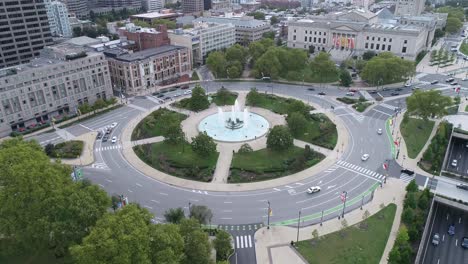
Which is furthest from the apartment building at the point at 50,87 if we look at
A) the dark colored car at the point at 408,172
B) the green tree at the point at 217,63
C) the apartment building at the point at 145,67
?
the dark colored car at the point at 408,172

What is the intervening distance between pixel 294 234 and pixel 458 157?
201 feet

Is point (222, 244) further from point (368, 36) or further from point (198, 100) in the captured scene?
point (368, 36)

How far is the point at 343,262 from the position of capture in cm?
6212

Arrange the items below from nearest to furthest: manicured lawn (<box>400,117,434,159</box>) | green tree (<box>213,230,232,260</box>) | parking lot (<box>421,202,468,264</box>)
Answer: green tree (<box>213,230,232,260</box>)
parking lot (<box>421,202,468,264</box>)
manicured lawn (<box>400,117,434,159</box>)

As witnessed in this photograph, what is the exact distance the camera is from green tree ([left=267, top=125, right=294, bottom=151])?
93312mm

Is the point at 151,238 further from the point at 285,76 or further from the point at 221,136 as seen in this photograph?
the point at 285,76

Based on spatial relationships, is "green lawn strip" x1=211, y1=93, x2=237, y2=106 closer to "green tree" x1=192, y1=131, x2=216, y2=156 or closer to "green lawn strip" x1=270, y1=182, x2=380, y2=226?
"green tree" x1=192, y1=131, x2=216, y2=156

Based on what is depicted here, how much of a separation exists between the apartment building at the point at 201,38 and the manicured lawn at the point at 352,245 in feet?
424

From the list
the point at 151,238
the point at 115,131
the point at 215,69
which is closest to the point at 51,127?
the point at 115,131

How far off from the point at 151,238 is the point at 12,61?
146169mm

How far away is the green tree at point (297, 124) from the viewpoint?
102 meters

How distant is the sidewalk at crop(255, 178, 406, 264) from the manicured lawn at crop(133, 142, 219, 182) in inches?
947

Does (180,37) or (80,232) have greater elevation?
(180,37)

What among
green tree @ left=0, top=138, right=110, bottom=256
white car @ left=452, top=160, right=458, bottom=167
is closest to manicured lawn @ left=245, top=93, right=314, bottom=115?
white car @ left=452, top=160, right=458, bottom=167
